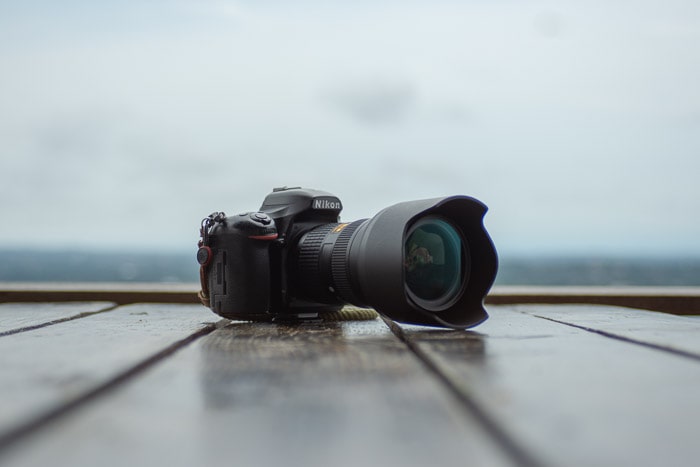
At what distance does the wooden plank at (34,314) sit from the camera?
1.22 meters

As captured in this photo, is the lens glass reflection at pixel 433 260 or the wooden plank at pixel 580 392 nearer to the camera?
the wooden plank at pixel 580 392

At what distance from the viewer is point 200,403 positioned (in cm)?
61

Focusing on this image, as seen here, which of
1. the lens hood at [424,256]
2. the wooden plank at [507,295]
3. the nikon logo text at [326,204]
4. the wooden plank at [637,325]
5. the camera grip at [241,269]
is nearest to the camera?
the wooden plank at [637,325]

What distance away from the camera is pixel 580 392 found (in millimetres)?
647

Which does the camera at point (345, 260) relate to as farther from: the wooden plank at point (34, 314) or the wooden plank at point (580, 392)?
the wooden plank at point (34, 314)

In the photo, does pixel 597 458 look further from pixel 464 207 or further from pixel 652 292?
pixel 652 292

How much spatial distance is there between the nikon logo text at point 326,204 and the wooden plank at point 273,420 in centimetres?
64

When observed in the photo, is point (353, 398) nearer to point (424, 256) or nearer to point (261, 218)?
point (424, 256)

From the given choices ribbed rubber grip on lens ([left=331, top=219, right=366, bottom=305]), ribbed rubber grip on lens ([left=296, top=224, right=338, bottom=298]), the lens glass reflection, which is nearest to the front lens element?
the lens glass reflection

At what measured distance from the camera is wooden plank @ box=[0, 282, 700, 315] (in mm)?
1979

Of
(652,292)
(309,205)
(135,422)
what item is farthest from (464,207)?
(652,292)

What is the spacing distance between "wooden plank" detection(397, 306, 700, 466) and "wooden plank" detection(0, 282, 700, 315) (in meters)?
0.97

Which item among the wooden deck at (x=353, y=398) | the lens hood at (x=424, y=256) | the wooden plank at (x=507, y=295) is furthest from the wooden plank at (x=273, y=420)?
the wooden plank at (x=507, y=295)

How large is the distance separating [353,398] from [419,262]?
58cm
